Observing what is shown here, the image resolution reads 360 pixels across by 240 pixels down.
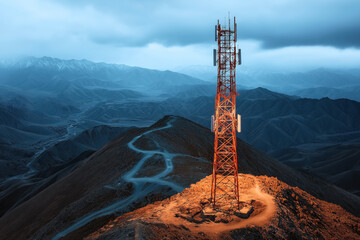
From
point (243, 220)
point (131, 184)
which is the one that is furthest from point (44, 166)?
point (243, 220)

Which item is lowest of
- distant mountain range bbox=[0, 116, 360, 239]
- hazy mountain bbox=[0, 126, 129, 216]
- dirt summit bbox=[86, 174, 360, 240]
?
hazy mountain bbox=[0, 126, 129, 216]

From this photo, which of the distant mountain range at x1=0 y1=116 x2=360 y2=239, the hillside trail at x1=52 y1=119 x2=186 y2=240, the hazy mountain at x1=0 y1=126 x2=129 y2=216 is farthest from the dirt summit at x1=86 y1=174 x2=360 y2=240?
the hazy mountain at x1=0 y1=126 x2=129 y2=216

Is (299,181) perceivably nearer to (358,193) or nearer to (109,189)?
(358,193)

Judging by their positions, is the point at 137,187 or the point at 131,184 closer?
the point at 137,187

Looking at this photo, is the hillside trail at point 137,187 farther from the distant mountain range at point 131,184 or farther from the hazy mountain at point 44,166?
the hazy mountain at point 44,166

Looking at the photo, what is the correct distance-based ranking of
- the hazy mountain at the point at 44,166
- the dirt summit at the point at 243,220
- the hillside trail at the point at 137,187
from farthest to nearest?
the hazy mountain at the point at 44,166
the hillside trail at the point at 137,187
the dirt summit at the point at 243,220

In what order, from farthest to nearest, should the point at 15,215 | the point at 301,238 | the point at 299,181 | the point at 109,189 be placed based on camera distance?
the point at 299,181 < the point at 15,215 < the point at 109,189 < the point at 301,238

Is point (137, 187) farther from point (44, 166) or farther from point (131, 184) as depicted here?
point (44, 166)

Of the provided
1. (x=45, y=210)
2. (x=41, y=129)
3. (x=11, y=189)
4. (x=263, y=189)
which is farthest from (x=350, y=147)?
(x=41, y=129)

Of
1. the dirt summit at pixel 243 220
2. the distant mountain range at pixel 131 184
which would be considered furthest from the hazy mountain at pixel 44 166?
the dirt summit at pixel 243 220

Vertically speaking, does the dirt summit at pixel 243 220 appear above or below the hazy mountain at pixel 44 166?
above

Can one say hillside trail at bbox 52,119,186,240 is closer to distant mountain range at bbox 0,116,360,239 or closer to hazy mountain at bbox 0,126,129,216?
distant mountain range at bbox 0,116,360,239
